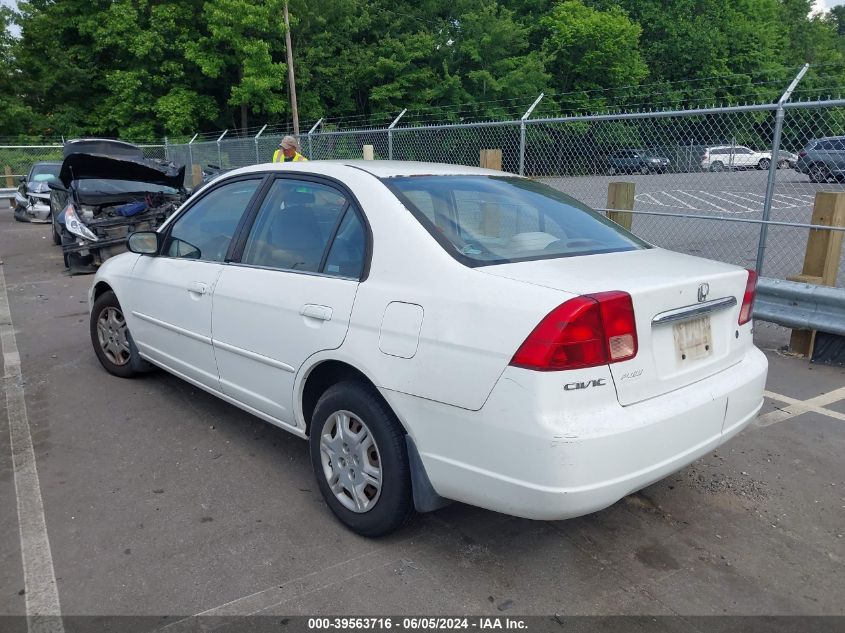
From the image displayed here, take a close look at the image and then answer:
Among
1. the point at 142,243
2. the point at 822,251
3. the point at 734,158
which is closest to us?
the point at 142,243

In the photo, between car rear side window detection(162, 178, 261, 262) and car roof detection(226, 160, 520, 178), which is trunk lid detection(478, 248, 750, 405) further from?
car rear side window detection(162, 178, 261, 262)

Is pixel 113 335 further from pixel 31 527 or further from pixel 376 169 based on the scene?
pixel 376 169

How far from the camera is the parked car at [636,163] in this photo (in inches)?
350

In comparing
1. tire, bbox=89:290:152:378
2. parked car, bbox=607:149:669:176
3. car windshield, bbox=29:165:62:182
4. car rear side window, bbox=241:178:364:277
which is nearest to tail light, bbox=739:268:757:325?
car rear side window, bbox=241:178:364:277

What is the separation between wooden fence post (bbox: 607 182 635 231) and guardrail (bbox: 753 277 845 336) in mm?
1946

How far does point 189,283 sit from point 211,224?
393 mm

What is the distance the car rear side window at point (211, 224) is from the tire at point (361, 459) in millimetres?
1325

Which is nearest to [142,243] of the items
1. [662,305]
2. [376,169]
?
[376,169]

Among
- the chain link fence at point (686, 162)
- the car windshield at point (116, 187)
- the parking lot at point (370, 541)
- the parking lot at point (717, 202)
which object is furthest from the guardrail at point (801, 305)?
the car windshield at point (116, 187)

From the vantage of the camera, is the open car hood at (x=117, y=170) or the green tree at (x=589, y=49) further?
the green tree at (x=589, y=49)

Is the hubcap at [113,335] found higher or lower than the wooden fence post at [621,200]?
lower

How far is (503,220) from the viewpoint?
10.4 feet

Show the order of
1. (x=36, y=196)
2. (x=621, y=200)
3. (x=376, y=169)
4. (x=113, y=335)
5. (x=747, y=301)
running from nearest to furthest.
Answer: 1. (x=747, y=301)
2. (x=376, y=169)
3. (x=113, y=335)
4. (x=621, y=200)
5. (x=36, y=196)

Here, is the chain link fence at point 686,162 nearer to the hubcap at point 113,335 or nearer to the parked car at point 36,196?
the hubcap at point 113,335
